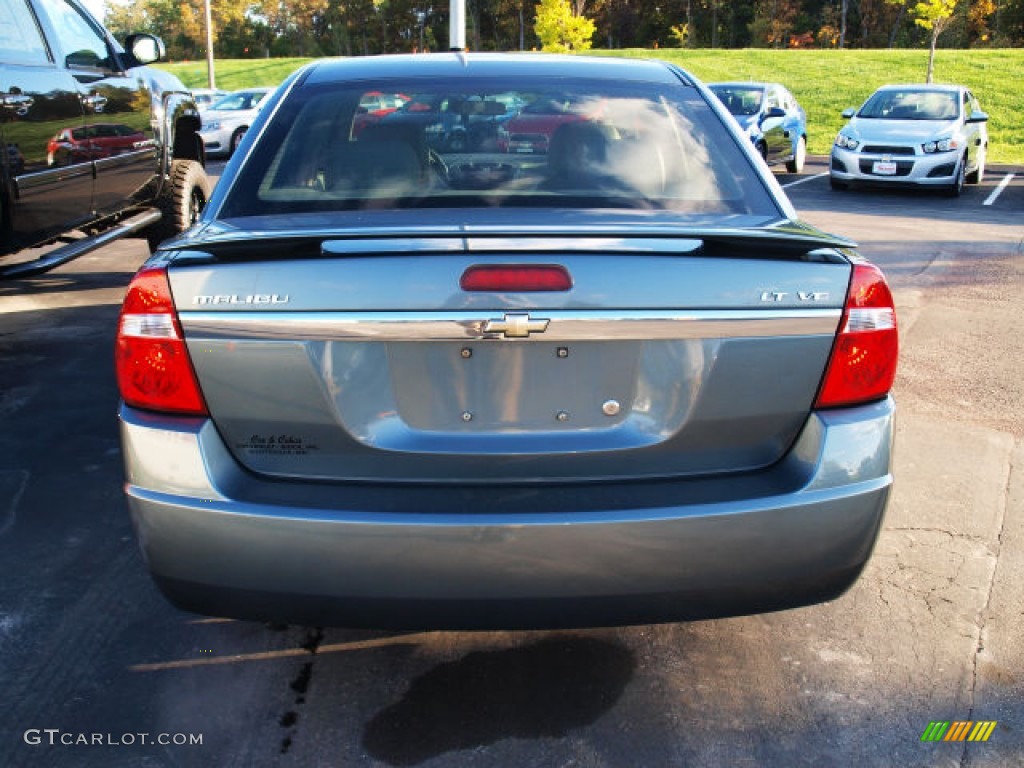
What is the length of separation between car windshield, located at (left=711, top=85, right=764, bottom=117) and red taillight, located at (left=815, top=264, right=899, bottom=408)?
16655mm

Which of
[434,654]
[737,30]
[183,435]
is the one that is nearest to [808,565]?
[434,654]

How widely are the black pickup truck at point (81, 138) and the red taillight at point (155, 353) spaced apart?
3.29 m

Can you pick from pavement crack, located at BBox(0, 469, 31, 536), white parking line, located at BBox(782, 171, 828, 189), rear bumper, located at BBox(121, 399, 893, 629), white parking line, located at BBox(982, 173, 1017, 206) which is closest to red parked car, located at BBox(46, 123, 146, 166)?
pavement crack, located at BBox(0, 469, 31, 536)

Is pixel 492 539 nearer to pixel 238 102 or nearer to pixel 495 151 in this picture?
pixel 495 151

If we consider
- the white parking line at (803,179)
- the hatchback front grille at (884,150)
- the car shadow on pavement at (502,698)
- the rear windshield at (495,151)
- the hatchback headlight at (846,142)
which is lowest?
the white parking line at (803,179)

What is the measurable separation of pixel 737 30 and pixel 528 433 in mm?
70600

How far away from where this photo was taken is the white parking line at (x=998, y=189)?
15.3 m

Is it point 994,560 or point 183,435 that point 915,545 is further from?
point 183,435

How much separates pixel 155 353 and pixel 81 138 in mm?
4341


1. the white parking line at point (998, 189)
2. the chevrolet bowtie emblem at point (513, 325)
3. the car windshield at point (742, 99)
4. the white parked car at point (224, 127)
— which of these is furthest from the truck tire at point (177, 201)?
the white parked car at point (224, 127)

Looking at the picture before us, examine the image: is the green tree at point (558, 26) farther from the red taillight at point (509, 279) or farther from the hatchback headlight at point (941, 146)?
the red taillight at point (509, 279)

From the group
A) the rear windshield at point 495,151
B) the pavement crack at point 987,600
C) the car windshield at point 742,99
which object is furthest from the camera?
the car windshield at point 742,99

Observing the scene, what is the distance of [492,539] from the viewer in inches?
86.3

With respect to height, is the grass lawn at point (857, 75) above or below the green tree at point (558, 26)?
below
